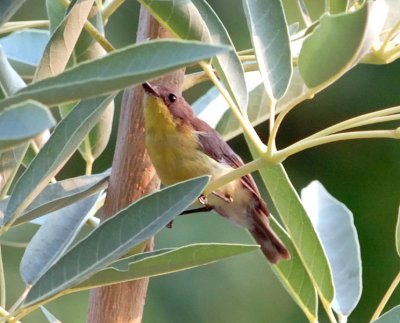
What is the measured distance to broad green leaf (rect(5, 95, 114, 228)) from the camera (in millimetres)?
824

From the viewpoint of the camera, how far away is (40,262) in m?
0.99

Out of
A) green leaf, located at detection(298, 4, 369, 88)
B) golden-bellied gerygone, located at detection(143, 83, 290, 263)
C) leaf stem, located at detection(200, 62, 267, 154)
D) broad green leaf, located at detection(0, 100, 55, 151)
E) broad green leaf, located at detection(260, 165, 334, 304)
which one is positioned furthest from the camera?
golden-bellied gerygone, located at detection(143, 83, 290, 263)

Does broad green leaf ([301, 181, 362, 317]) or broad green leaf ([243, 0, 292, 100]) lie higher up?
broad green leaf ([243, 0, 292, 100])

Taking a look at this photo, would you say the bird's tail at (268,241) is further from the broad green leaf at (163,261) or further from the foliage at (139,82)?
the broad green leaf at (163,261)

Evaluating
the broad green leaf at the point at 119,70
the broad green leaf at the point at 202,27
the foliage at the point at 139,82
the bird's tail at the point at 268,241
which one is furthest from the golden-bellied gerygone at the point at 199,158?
the broad green leaf at the point at 119,70

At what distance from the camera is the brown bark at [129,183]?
975 millimetres

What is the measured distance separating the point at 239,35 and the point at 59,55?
2.29 m

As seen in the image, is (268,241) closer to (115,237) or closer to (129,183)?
(129,183)

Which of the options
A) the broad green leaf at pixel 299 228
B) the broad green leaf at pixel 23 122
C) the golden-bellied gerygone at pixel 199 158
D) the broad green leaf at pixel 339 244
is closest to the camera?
the broad green leaf at pixel 23 122

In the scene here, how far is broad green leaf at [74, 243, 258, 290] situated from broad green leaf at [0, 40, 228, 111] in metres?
0.21

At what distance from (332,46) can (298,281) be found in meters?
0.35

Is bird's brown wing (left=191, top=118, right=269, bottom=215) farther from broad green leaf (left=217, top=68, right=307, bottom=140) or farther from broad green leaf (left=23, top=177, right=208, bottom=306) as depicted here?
broad green leaf (left=23, top=177, right=208, bottom=306)

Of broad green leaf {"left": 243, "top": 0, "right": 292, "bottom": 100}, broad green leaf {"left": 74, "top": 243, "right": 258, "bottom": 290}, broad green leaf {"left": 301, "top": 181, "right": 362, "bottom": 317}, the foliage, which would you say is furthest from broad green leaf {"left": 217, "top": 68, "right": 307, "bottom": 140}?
broad green leaf {"left": 74, "top": 243, "right": 258, "bottom": 290}

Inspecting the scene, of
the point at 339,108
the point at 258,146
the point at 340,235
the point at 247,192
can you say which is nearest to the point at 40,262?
the point at 258,146
